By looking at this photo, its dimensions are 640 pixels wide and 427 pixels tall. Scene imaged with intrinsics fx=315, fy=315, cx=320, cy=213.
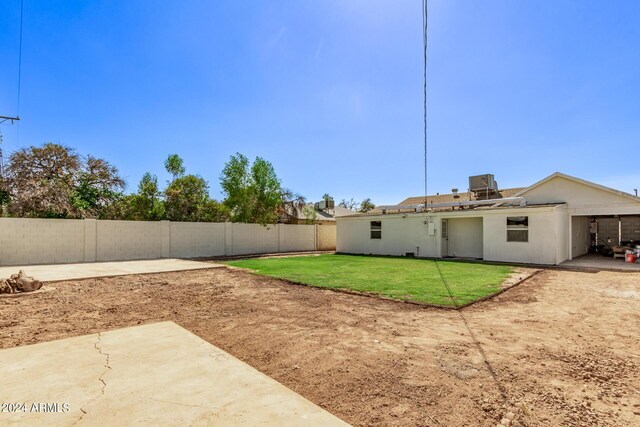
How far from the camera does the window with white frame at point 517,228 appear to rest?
13203mm

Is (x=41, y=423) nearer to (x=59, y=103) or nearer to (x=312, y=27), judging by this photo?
(x=312, y=27)

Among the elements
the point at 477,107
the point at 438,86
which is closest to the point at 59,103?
the point at 438,86

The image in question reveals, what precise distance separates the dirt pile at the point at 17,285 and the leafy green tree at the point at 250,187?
12.4 m

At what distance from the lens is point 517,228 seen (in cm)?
1344

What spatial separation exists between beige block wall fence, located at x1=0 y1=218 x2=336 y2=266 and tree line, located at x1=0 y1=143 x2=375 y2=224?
1549 mm

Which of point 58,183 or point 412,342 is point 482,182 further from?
point 58,183

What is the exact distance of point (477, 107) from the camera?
1105cm

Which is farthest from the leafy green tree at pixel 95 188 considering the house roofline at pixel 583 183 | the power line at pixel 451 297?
the house roofline at pixel 583 183

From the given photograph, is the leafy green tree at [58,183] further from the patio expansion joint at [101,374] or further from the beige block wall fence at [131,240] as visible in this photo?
the patio expansion joint at [101,374]

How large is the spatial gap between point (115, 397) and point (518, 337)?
4.60 metres

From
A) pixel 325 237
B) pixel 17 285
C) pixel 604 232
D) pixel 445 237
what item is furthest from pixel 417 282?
pixel 604 232

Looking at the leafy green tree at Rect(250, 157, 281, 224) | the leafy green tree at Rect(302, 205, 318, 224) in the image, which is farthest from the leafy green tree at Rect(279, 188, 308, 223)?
the leafy green tree at Rect(250, 157, 281, 224)

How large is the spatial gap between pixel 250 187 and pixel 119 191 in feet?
24.9

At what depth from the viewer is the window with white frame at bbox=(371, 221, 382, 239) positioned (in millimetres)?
18469
